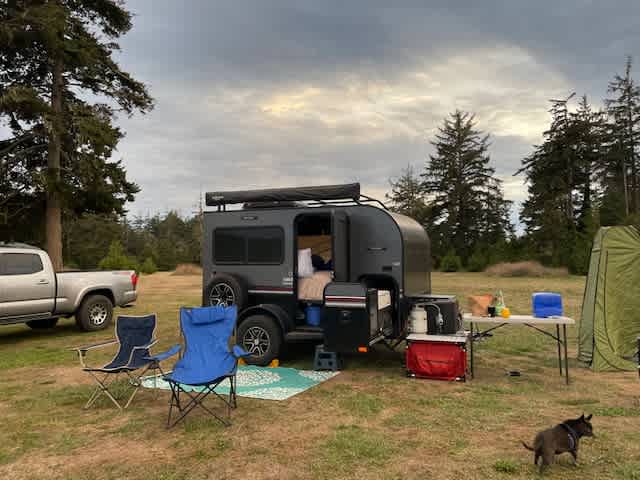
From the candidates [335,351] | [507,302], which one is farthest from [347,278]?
[507,302]

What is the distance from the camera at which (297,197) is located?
320 inches

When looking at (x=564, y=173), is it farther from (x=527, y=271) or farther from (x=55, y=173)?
(x=55, y=173)

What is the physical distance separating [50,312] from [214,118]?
8.85 meters

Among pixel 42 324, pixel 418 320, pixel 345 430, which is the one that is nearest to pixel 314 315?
pixel 418 320

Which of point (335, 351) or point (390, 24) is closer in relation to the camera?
point (335, 351)

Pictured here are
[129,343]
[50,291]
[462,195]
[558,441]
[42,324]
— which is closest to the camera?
[558,441]

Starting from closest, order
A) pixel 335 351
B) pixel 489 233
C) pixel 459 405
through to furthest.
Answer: pixel 459 405 < pixel 335 351 < pixel 489 233

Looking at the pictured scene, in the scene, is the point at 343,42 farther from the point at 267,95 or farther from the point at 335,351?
the point at 335,351

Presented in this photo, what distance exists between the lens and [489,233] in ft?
152

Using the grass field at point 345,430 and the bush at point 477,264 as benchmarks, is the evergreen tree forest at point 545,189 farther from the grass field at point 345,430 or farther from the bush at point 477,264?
the grass field at point 345,430

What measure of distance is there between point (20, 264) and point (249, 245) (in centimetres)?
508

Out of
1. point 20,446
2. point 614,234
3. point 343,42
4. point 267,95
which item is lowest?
point 20,446

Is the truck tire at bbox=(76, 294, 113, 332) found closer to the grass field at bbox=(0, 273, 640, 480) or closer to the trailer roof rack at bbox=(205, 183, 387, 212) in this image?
the grass field at bbox=(0, 273, 640, 480)

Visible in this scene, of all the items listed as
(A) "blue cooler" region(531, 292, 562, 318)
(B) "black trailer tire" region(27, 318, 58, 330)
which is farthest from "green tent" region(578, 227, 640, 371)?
(B) "black trailer tire" region(27, 318, 58, 330)
